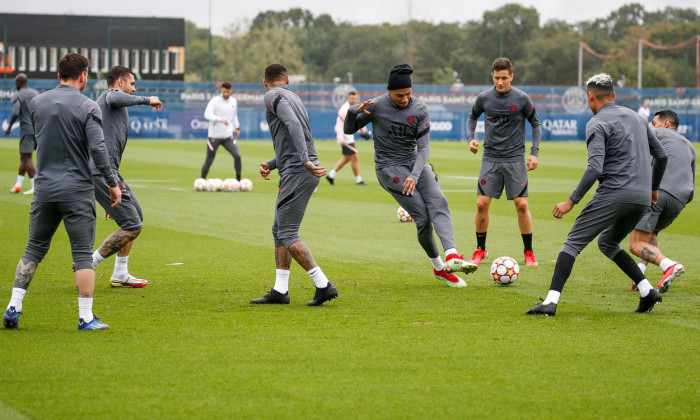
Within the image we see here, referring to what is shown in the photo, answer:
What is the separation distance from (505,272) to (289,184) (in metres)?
2.49

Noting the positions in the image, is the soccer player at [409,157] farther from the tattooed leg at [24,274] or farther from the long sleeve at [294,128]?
the tattooed leg at [24,274]

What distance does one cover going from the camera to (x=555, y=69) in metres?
75.3

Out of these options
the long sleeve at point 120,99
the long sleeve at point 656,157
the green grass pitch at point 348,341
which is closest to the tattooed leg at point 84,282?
the green grass pitch at point 348,341

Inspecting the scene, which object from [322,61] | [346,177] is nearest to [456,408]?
[346,177]

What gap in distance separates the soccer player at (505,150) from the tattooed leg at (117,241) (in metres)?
4.03

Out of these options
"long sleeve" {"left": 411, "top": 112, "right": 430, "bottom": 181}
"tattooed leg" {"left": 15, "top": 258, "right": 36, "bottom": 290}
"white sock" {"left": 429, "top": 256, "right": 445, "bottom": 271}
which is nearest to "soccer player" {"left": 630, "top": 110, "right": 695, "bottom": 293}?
"white sock" {"left": 429, "top": 256, "right": 445, "bottom": 271}

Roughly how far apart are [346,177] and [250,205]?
8.35 metres

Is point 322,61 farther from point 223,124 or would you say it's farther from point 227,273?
point 227,273

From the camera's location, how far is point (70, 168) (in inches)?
288

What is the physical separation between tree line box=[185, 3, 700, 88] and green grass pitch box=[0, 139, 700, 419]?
56.0 metres

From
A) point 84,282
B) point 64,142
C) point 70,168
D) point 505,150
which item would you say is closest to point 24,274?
point 84,282

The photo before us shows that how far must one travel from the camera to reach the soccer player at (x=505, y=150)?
11.3 meters

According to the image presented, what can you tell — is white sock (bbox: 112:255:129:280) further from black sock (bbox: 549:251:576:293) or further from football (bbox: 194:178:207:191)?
football (bbox: 194:178:207:191)

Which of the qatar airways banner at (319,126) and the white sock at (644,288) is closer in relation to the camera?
the white sock at (644,288)
